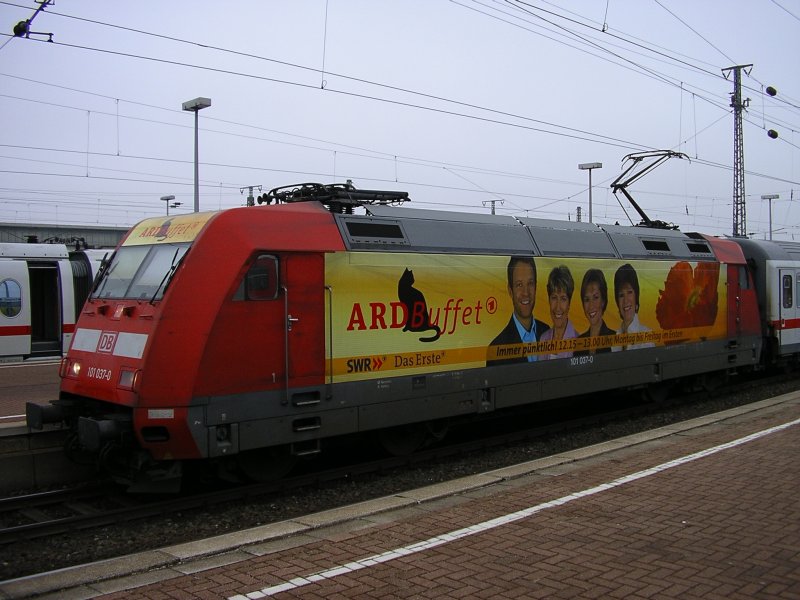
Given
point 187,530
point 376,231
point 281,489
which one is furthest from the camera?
point 376,231

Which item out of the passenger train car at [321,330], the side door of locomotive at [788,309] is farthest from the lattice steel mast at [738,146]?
the passenger train car at [321,330]

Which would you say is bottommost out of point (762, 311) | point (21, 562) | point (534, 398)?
point (21, 562)

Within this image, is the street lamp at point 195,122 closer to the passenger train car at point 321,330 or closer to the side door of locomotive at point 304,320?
the passenger train car at point 321,330

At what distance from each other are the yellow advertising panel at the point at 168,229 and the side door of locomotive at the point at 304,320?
1.02 m

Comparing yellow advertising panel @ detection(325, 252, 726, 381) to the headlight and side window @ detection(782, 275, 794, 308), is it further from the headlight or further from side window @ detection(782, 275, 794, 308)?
side window @ detection(782, 275, 794, 308)

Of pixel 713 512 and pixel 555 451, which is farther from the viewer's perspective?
pixel 555 451

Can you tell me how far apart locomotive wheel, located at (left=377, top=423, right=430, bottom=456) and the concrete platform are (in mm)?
1974

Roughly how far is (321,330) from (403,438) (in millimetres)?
2474

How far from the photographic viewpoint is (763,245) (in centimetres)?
1828

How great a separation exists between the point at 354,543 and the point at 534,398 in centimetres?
590

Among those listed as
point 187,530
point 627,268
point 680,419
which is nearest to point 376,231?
point 187,530

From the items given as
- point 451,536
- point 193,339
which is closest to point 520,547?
point 451,536

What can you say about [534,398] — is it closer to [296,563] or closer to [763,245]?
[296,563]

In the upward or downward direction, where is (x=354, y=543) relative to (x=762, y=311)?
downward
